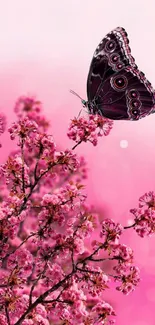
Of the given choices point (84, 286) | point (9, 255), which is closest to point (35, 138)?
point (9, 255)

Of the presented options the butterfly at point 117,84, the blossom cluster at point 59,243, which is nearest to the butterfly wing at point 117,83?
the butterfly at point 117,84

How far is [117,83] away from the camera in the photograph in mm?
9492

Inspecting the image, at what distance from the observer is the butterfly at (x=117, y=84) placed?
9016mm

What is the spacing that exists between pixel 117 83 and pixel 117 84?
3cm

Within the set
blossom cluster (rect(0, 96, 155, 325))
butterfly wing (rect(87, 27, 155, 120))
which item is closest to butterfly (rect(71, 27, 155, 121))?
butterfly wing (rect(87, 27, 155, 120))

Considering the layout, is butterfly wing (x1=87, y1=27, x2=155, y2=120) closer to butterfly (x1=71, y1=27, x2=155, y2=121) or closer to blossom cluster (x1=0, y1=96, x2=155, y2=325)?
butterfly (x1=71, y1=27, x2=155, y2=121)

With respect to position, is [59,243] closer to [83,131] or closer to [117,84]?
[83,131]

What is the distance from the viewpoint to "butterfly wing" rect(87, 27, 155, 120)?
355 inches

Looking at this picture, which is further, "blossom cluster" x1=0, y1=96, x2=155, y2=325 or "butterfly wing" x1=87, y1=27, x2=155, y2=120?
"butterfly wing" x1=87, y1=27, x2=155, y2=120

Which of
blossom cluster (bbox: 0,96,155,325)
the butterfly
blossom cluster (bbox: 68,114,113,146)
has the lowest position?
blossom cluster (bbox: 0,96,155,325)

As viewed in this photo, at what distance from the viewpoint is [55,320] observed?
9.25 metres

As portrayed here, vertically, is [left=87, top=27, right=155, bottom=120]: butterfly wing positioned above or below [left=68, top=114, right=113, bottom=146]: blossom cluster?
above

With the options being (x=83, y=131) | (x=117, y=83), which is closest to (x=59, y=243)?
(x=83, y=131)

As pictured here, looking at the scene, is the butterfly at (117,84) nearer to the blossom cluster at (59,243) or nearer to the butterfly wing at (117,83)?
the butterfly wing at (117,83)
